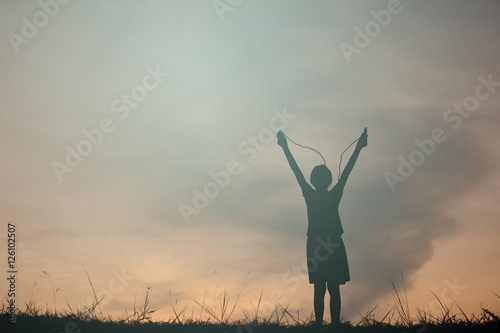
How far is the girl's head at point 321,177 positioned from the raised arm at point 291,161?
0.65ft

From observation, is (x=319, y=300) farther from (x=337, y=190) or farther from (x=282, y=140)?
(x=282, y=140)

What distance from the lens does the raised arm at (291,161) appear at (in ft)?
31.3

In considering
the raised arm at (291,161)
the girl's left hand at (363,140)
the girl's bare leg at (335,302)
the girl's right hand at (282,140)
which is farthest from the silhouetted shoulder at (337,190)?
the girl's bare leg at (335,302)

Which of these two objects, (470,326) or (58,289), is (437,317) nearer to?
(470,326)

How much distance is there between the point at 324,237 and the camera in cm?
906

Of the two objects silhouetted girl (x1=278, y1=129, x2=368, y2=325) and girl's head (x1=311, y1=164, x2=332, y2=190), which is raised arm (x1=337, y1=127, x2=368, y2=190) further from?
girl's head (x1=311, y1=164, x2=332, y2=190)

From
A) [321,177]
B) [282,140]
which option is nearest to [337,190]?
[321,177]

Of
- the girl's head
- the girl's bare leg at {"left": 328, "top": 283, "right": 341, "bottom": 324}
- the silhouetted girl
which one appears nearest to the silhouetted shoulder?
the silhouetted girl

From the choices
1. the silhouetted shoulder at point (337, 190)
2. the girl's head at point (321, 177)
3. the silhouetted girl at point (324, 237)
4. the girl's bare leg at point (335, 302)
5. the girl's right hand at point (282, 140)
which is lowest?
the girl's bare leg at point (335, 302)

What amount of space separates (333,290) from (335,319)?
508mm

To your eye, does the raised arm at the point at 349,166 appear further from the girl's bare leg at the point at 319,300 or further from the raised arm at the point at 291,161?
the girl's bare leg at the point at 319,300

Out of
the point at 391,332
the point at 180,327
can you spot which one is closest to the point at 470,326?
the point at 391,332

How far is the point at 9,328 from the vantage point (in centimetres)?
800

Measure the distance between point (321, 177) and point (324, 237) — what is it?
1.16 m
